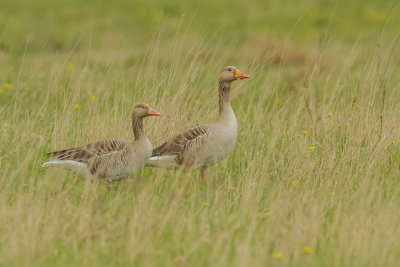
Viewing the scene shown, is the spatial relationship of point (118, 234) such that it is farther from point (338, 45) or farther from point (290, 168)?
point (338, 45)

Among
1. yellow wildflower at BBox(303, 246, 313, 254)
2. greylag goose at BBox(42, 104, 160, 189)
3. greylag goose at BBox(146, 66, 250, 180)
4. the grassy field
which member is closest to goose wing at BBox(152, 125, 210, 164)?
greylag goose at BBox(146, 66, 250, 180)

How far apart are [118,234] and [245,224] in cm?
121

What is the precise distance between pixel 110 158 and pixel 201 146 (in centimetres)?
109

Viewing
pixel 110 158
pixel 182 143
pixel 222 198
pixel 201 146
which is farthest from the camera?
pixel 182 143

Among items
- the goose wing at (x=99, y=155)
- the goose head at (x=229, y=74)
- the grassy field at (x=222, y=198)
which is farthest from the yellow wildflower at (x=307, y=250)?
the goose head at (x=229, y=74)

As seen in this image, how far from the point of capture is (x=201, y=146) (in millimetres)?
7688

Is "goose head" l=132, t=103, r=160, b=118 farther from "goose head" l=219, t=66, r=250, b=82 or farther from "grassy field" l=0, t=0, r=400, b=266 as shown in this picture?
"goose head" l=219, t=66, r=250, b=82

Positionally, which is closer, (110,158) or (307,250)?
(307,250)

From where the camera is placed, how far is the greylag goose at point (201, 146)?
7664 millimetres

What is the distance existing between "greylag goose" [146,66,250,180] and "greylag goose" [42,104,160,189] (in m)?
0.53

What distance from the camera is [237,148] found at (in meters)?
9.00

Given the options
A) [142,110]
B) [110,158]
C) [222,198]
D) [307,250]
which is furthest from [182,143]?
[307,250]

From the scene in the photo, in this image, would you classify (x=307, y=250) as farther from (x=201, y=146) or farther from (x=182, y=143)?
(x=182, y=143)

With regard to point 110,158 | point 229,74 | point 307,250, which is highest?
point 229,74
